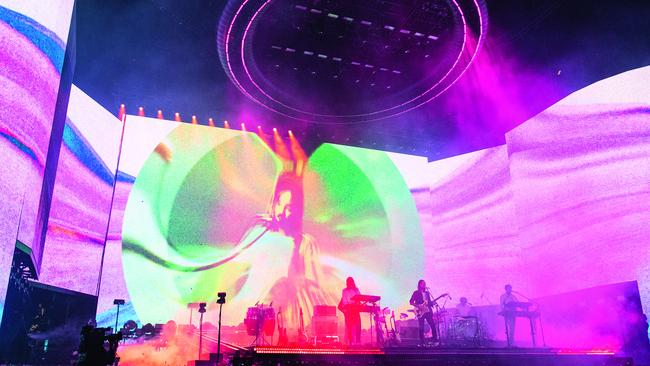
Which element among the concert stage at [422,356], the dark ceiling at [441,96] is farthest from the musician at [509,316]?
the dark ceiling at [441,96]

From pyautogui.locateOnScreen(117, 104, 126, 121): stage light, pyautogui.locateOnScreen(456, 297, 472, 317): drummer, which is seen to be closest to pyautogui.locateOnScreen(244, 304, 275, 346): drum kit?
pyautogui.locateOnScreen(456, 297, 472, 317): drummer

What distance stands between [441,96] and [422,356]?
703 centimetres

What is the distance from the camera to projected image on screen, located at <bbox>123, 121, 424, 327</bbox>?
40.2 feet

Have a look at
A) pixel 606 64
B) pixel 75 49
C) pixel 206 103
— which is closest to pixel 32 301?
pixel 75 49

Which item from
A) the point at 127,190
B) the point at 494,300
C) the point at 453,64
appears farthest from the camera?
the point at 494,300

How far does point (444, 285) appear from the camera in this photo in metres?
14.2

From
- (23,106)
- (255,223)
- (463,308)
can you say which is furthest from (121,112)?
(463,308)

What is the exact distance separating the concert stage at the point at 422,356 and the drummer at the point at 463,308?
4.54 m

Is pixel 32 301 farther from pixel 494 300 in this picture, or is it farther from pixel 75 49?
pixel 494 300

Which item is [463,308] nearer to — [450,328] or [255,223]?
[450,328]

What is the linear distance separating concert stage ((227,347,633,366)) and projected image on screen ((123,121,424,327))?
17.4 ft

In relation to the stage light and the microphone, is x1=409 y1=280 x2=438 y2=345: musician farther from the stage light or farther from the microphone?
the stage light

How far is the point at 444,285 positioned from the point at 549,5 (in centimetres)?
818

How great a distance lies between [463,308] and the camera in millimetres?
13367
